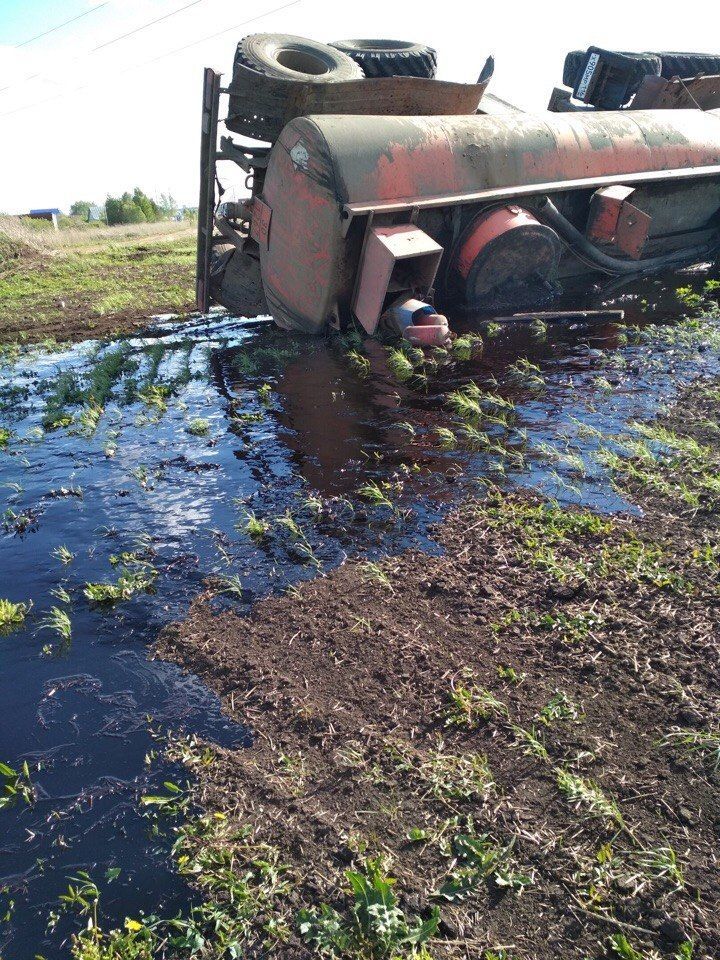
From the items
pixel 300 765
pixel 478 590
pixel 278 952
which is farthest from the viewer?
pixel 478 590

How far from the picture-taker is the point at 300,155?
8.03 metres

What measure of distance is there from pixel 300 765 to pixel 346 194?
266 inches

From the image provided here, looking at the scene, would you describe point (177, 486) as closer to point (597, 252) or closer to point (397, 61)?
point (597, 252)

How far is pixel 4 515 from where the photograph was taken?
5.38 meters

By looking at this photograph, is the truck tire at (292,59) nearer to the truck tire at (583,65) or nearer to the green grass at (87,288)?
the green grass at (87,288)

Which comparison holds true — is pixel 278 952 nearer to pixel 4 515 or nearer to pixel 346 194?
pixel 4 515

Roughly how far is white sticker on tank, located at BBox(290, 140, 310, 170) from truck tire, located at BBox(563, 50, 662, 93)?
294 inches

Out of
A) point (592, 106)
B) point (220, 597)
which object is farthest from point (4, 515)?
point (592, 106)

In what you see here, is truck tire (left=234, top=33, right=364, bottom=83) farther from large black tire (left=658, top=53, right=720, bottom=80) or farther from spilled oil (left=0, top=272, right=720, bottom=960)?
large black tire (left=658, top=53, right=720, bottom=80)

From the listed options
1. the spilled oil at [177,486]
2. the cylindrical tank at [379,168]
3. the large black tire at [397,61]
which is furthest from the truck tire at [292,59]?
the spilled oil at [177,486]

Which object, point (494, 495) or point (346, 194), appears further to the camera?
point (346, 194)

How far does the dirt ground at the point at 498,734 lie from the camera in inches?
88.7

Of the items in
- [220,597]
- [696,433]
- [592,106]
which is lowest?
[220,597]

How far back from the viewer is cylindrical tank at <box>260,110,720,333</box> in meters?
7.90
